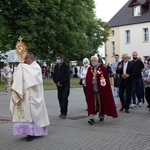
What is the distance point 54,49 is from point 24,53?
84.3 ft

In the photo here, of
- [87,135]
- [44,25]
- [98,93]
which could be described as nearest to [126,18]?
[44,25]

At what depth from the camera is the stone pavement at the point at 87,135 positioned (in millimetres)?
7360

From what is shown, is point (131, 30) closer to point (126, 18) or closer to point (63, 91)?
point (126, 18)

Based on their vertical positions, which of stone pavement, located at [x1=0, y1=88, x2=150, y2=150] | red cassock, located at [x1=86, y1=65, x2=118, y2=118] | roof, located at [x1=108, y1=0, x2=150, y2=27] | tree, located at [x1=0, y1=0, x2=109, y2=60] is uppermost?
roof, located at [x1=108, y1=0, x2=150, y2=27]

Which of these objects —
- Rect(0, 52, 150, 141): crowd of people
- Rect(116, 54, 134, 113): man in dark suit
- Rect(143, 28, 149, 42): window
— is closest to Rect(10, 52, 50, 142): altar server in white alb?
Rect(0, 52, 150, 141): crowd of people

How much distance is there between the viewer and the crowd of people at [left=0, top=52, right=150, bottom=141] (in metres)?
8.02

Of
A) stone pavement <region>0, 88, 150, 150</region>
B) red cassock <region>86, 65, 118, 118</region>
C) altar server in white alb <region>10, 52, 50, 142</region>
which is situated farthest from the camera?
red cassock <region>86, 65, 118, 118</region>

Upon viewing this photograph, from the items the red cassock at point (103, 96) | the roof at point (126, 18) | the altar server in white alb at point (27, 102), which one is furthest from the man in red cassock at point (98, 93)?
the roof at point (126, 18)

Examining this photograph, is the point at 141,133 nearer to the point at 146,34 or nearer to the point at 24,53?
the point at 24,53

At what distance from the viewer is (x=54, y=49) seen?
1332 inches

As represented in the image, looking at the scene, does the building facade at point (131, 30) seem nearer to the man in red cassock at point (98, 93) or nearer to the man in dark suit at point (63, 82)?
the man in dark suit at point (63, 82)

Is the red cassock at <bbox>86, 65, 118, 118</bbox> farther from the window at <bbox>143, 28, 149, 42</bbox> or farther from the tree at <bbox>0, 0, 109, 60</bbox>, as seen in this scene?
the window at <bbox>143, 28, 149, 42</bbox>

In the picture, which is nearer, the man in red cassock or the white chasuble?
the white chasuble

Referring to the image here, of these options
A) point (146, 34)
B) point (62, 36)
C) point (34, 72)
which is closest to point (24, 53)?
point (34, 72)
